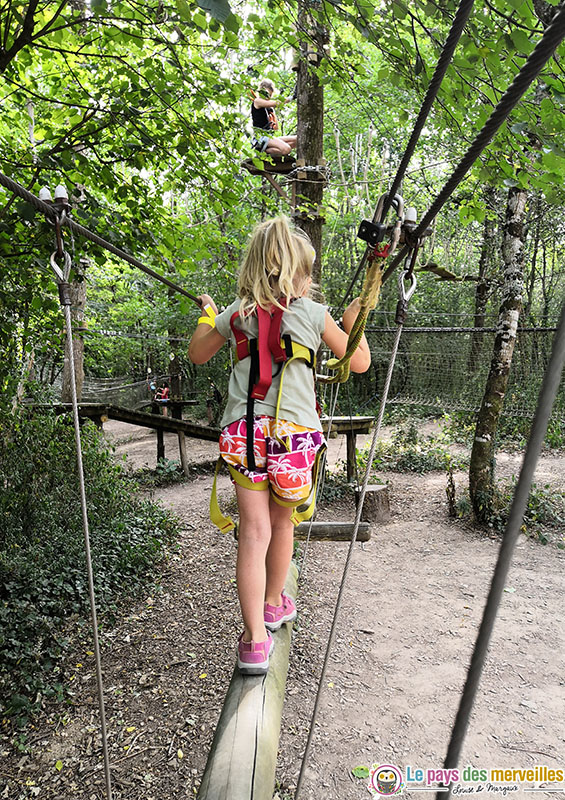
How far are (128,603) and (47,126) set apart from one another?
2896mm

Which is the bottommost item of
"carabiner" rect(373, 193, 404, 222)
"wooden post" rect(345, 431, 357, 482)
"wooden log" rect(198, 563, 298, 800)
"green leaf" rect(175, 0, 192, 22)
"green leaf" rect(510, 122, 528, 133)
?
"wooden post" rect(345, 431, 357, 482)

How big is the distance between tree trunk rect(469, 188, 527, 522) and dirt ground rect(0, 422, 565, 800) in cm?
45

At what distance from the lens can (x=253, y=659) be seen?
141cm

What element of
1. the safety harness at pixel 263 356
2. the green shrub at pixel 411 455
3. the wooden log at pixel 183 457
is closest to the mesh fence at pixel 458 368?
the green shrub at pixel 411 455

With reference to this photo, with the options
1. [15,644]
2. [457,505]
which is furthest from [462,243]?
[15,644]

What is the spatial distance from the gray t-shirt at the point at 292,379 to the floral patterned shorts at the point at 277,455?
3 centimetres

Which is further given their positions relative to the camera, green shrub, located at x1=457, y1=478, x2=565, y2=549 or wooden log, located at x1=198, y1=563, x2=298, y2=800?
green shrub, located at x1=457, y1=478, x2=565, y2=549

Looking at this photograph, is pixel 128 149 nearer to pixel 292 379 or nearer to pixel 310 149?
pixel 310 149

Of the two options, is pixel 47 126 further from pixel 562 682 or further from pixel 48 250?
pixel 562 682

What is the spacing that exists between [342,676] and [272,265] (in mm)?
2214

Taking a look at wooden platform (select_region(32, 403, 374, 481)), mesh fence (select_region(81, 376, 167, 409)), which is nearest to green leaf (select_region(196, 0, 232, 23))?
wooden platform (select_region(32, 403, 374, 481))

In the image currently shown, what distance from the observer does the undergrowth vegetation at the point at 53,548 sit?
8.47 feet

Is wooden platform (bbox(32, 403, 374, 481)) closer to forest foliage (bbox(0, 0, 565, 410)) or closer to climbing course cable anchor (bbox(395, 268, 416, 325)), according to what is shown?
forest foliage (bbox(0, 0, 565, 410))

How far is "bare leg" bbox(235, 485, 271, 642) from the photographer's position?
1.43 meters
